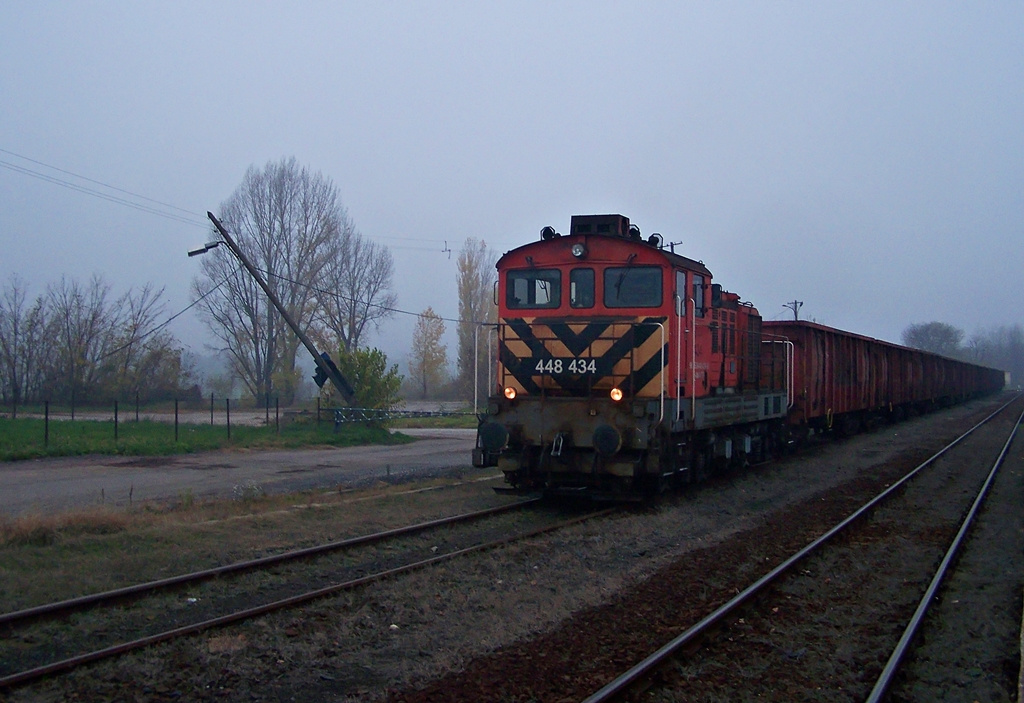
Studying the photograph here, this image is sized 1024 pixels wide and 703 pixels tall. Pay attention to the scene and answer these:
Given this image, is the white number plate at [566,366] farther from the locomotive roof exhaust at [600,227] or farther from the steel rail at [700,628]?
the steel rail at [700,628]

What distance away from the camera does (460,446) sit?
2330cm

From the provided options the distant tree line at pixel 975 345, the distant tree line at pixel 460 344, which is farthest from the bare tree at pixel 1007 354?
the distant tree line at pixel 460 344

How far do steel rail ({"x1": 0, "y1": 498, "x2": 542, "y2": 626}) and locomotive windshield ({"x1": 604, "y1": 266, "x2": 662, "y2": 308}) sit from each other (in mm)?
3356

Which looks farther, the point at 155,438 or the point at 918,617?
the point at 155,438

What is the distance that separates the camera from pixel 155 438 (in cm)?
2127

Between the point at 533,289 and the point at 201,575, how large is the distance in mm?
5930

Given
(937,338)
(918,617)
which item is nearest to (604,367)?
(918,617)

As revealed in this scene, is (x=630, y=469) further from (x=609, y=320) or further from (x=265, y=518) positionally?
(x=265, y=518)

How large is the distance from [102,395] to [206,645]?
35.3m

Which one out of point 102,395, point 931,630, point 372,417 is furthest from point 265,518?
point 102,395

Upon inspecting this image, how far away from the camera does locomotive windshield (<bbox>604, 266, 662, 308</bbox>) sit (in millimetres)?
10797

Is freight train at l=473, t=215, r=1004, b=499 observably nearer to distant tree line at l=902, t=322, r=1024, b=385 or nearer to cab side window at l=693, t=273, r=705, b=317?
cab side window at l=693, t=273, r=705, b=317

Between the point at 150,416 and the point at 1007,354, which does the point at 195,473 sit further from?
the point at 1007,354

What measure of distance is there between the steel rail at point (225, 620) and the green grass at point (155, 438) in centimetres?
1366
